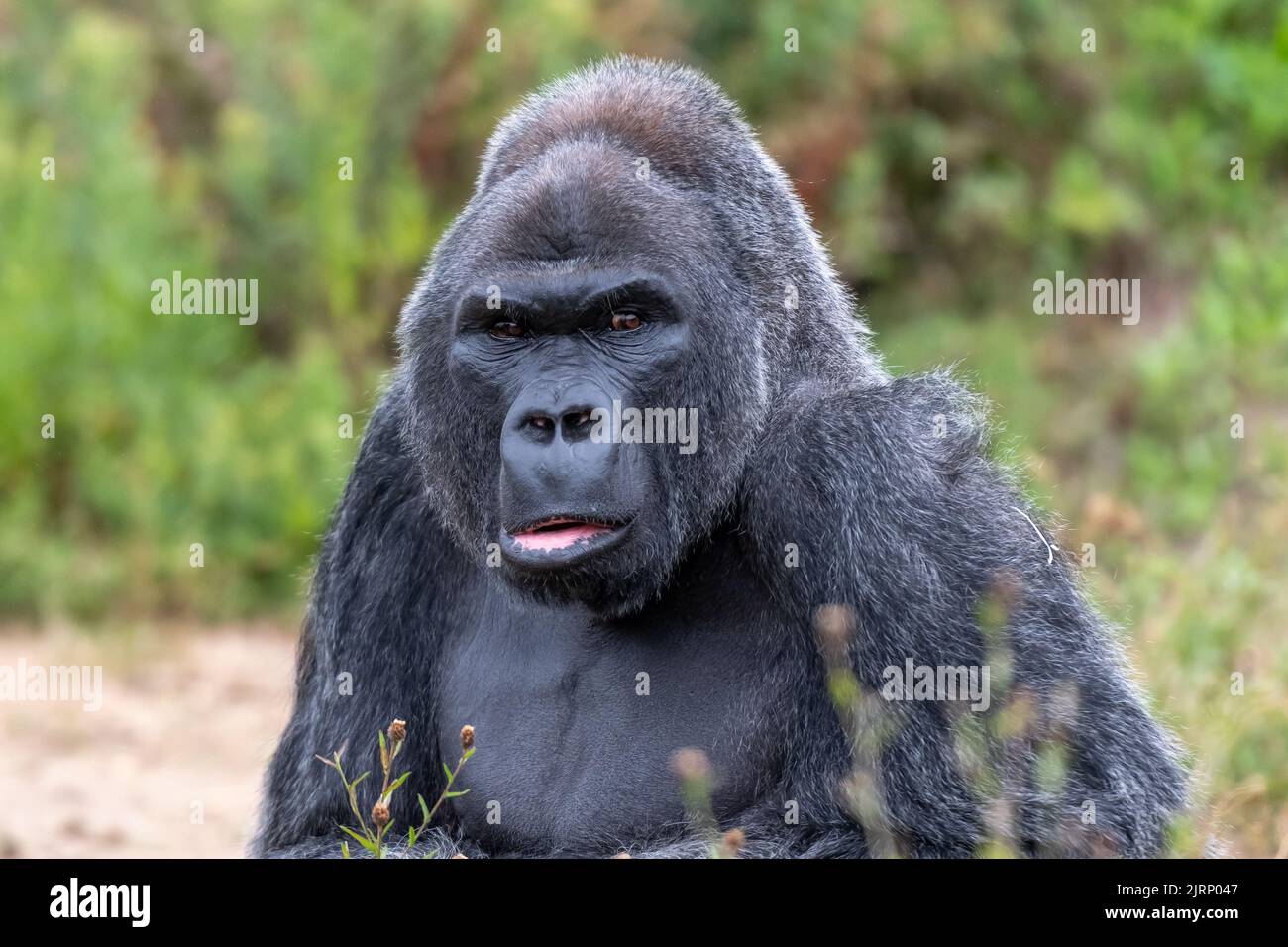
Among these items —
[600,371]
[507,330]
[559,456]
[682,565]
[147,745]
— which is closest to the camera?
[559,456]

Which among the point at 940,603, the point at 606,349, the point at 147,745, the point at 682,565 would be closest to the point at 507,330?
the point at 606,349

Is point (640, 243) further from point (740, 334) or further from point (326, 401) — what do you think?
point (326, 401)

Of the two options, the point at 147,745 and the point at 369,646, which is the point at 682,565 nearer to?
the point at 369,646

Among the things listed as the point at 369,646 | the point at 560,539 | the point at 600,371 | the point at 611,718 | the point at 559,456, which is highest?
the point at 600,371

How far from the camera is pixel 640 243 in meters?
4.76

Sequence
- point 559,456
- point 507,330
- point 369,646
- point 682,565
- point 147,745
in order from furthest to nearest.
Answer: point 147,745 → point 369,646 → point 682,565 → point 507,330 → point 559,456

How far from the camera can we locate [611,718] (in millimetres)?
4895

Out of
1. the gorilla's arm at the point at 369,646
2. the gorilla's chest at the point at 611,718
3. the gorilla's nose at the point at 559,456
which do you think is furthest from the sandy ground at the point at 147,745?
the gorilla's nose at the point at 559,456

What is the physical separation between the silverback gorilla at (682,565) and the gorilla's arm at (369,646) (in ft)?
0.03

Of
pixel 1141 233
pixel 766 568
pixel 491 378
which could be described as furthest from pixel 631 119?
pixel 1141 233

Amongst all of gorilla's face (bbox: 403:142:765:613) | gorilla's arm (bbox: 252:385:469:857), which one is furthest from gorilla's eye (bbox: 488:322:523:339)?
gorilla's arm (bbox: 252:385:469:857)

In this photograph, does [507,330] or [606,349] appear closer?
[606,349]

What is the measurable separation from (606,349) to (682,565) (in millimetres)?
649

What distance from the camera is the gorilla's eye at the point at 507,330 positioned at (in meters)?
4.80
